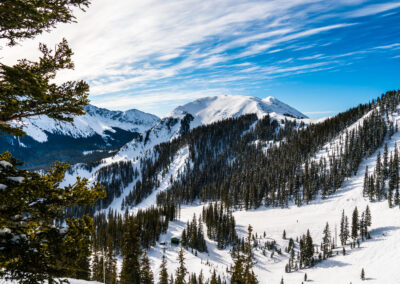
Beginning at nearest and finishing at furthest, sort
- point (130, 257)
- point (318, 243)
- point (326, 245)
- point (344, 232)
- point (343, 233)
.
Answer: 1. point (130, 257)
2. point (326, 245)
3. point (344, 232)
4. point (343, 233)
5. point (318, 243)

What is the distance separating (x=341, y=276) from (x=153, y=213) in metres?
79.1

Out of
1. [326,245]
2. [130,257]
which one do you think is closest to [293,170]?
[326,245]

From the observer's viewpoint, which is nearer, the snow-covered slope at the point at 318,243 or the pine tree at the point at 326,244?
the snow-covered slope at the point at 318,243

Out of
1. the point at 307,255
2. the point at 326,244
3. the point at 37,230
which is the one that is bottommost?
the point at 307,255

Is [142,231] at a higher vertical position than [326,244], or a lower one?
higher

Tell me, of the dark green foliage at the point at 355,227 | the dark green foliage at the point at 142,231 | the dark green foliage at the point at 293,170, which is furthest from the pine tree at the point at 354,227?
the dark green foliage at the point at 142,231

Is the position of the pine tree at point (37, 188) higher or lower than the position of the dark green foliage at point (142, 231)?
higher

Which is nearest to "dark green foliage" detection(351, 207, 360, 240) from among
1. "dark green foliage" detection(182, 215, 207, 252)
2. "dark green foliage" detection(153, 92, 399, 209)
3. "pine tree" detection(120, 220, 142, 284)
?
"dark green foliage" detection(153, 92, 399, 209)

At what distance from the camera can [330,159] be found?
14825 cm

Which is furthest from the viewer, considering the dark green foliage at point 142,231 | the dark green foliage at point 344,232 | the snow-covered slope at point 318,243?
the dark green foliage at point 344,232

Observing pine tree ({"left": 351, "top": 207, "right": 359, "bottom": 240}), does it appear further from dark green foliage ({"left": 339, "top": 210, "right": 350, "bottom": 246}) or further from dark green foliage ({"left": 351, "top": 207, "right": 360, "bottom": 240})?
dark green foliage ({"left": 339, "top": 210, "right": 350, "bottom": 246})

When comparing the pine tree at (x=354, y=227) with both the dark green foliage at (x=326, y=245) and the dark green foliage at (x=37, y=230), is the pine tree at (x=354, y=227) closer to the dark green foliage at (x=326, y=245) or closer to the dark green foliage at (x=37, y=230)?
the dark green foliage at (x=326, y=245)

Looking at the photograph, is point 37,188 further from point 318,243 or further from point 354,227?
point 354,227

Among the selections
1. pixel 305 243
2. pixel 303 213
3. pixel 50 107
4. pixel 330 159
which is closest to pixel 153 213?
pixel 305 243
